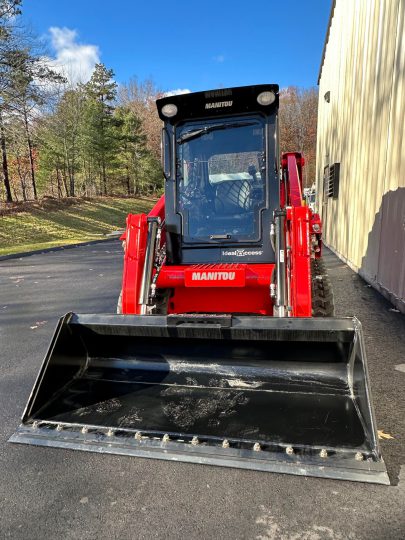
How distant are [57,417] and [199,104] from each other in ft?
11.5

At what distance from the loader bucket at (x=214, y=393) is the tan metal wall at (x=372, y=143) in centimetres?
361

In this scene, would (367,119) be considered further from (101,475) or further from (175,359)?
(101,475)

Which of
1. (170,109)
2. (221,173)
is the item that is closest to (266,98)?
(221,173)

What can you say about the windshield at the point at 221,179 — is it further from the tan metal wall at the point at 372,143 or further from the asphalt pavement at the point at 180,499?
the tan metal wall at the point at 372,143

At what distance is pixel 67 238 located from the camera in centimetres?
2081

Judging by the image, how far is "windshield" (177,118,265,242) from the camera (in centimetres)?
429

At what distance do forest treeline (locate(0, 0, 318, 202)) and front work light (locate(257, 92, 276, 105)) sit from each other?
19.3m

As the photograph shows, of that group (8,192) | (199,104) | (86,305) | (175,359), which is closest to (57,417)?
(175,359)

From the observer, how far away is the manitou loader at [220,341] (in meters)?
2.47

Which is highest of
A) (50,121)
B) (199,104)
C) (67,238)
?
(50,121)

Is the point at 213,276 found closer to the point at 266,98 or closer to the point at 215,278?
the point at 215,278

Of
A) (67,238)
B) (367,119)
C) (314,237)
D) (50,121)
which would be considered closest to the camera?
(314,237)

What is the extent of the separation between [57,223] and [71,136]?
14860mm

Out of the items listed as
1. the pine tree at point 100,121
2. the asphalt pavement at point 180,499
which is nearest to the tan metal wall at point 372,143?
the asphalt pavement at point 180,499
